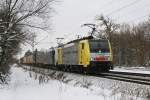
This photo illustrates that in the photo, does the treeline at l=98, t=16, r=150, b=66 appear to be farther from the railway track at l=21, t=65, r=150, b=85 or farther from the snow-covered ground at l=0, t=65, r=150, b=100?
the snow-covered ground at l=0, t=65, r=150, b=100

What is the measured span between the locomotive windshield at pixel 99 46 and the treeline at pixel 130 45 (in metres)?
37.5

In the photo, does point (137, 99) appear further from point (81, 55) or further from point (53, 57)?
point (53, 57)

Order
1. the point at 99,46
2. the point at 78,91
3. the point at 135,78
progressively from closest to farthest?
1. the point at 78,91
2. the point at 135,78
3. the point at 99,46

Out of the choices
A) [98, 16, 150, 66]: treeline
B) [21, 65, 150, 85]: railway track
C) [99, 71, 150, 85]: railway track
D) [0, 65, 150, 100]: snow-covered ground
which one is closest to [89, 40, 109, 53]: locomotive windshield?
[21, 65, 150, 85]: railway track

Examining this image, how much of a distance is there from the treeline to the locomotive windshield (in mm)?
37464

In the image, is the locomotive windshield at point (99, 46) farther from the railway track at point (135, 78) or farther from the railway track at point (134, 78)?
the railway track at point (135, 78)

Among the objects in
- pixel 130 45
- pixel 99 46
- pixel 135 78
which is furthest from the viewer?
pixel 130 45

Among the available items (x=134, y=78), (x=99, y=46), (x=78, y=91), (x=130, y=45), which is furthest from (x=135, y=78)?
(x=130, y=45)

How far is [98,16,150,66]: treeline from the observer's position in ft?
222

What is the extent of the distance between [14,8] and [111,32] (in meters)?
49.0

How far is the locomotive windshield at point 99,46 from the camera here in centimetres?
2854

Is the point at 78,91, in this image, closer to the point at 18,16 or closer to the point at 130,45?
the point at 18,16

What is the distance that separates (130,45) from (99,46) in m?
43.9

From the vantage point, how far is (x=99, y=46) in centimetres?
2889
